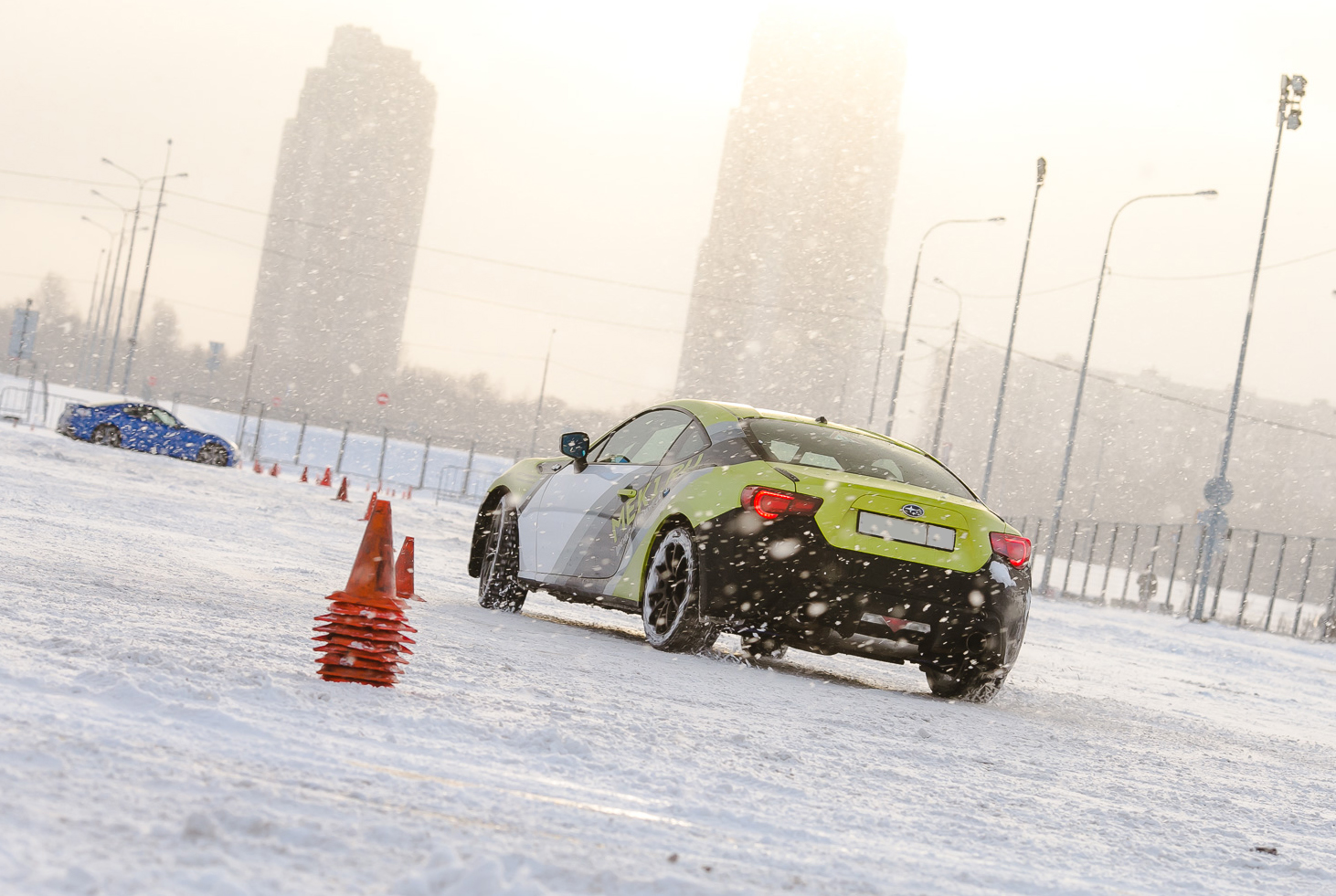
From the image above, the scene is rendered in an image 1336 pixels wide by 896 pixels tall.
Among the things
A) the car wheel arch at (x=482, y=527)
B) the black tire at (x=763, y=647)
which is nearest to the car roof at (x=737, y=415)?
the black tire at (x=763, y=647)

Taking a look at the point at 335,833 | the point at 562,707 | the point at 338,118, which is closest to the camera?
the point at 335,833

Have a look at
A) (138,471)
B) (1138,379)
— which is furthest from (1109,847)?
(1138,379)

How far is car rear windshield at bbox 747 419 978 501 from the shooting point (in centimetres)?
778

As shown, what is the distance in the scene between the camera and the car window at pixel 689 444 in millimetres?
7887

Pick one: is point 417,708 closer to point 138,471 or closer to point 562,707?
point 562,707

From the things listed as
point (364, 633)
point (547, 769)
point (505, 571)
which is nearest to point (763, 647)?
point (505, 571)

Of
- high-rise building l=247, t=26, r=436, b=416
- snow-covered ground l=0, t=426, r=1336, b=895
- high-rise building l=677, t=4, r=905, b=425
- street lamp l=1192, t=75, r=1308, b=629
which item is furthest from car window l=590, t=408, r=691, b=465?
high-rise building l=247, t=26, r=436, b=416

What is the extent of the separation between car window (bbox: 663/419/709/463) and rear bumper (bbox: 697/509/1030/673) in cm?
78

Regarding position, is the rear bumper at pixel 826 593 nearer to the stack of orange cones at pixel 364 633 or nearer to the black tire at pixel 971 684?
the black tire at pixel 971 684

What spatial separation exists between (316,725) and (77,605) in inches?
97.8

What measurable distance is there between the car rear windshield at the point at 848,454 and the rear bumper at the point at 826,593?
611 millimetres

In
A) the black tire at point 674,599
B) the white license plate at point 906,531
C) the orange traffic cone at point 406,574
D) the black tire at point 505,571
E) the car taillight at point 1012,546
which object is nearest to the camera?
the white license plate at point 906,531

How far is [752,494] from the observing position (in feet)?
23.4

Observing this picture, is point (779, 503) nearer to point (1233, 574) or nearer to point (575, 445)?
point (575, 445)
